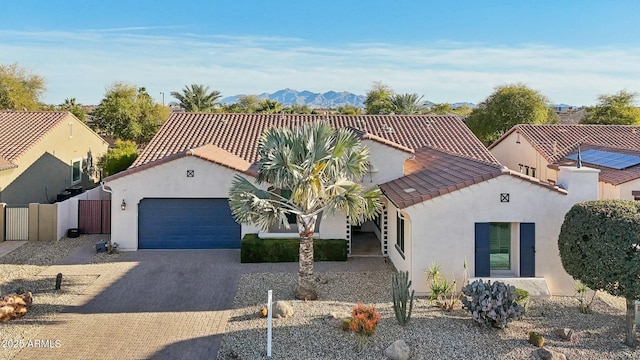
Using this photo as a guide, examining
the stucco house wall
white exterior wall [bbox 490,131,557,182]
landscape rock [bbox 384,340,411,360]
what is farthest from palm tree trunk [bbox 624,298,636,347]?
white exterior wall [bbox 490,131,557,182]

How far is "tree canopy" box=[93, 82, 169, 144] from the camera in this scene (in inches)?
2025

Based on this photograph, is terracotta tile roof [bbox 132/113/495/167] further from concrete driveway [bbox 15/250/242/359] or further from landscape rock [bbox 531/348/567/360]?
landscape rock [bbox 531/348/567/360]

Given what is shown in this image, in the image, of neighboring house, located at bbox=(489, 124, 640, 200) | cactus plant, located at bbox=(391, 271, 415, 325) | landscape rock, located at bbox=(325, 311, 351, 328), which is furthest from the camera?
neighboring house, located at bbox=(489, 124, 640, 200)

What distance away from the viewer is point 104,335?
11906 mm

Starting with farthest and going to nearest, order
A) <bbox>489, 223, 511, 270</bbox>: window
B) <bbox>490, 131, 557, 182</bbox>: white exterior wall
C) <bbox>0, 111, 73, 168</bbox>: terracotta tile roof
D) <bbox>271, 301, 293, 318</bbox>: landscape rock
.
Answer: <bbox>490, 131, 557, 182</bbox>: white exterior wall → <bbox>0, 111, 73, 168</bbox>: terracotta tile roof → <bbox>489, 223, 511, 270</bbox>: window → <bbox>271, 301, 293, 318</bbox>: landscape rock

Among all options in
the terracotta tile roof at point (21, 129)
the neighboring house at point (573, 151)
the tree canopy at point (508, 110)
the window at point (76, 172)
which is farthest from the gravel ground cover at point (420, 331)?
the tree canopy at point (508, 110)

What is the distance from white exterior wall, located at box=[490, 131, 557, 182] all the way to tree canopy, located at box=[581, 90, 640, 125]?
20246 mm

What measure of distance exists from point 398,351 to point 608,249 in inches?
225

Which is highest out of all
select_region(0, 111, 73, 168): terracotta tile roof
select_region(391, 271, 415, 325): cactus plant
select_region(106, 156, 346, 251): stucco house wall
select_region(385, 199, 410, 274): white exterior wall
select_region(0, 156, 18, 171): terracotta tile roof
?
select_region(0, 111, 73, 168): terracotta tile roof

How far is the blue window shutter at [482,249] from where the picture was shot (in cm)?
1507

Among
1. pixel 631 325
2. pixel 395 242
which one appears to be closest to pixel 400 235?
pixel 395 242

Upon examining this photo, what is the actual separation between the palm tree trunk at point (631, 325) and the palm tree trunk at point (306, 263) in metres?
8.47

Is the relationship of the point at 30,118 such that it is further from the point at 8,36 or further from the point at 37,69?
the point at 37,69

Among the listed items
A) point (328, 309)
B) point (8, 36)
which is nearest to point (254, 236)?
point (328, 309)
